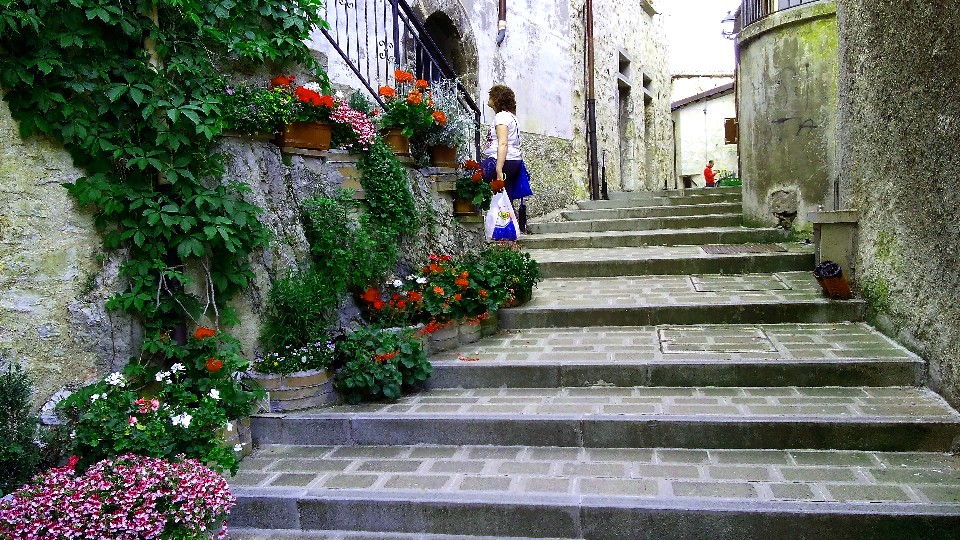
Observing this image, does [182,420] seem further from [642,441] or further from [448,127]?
[448,127]

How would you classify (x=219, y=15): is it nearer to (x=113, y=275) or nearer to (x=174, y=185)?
(x=174, y=185)

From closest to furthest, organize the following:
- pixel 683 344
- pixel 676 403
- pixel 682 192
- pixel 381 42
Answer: pixel 676 403 → pixel 683 344 → pixel 381 42 → pixel 682 192

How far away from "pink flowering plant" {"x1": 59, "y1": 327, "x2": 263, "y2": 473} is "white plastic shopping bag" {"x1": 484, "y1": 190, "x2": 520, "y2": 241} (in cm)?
290

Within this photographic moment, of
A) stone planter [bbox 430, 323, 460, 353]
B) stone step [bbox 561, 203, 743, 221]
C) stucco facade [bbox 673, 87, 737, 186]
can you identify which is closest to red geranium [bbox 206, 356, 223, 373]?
stone planter [bbox 430, 323, 460, 353]

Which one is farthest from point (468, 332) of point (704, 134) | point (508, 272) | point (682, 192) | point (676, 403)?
point (704, 134)

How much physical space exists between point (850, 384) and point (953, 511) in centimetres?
129

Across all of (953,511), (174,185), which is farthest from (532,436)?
(174,185)

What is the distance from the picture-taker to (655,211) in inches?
354

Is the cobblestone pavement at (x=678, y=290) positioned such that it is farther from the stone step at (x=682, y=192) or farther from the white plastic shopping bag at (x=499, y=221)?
A: the stone step at (x=682, y=192)

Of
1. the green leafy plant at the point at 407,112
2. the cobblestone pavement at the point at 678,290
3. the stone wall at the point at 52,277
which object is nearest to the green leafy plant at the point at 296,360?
the stone wall at the point at 52,277

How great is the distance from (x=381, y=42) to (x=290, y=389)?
4.57m

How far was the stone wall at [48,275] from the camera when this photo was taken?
3.20m

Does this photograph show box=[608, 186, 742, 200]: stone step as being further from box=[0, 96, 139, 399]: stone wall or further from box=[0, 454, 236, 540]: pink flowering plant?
box=[0, 454, 236, 540]: pink flowering plant

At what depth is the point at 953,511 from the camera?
8.64ft
